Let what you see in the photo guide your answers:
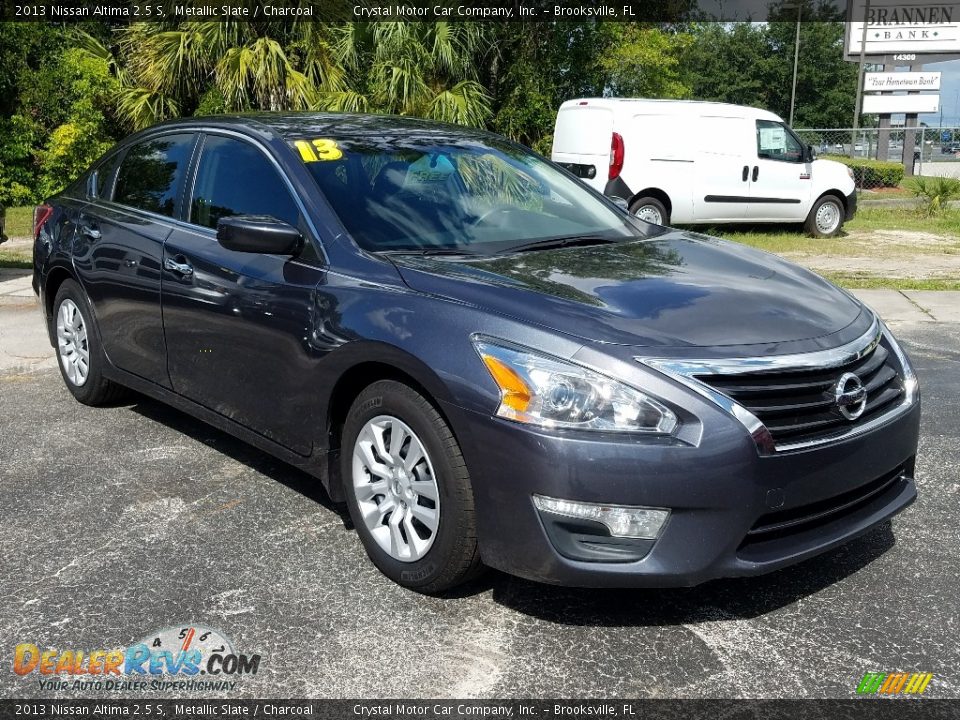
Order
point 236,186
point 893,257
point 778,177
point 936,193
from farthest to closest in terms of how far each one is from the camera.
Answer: point 936,193 → point 778,177 → point 893,257 → point 236,186

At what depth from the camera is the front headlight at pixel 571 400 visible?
2875 mm

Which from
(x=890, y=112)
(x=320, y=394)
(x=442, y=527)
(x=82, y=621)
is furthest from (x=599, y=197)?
(x=890, y=112)

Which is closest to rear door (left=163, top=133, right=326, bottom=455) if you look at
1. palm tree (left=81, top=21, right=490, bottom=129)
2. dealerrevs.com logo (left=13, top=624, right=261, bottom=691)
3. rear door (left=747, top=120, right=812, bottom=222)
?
dealerrevs.com logo (left=13, top=624, right=261, bottom=691)

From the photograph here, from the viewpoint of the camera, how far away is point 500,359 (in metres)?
3.02

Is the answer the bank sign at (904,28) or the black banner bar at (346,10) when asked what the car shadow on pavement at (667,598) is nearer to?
the black banner bar at (346,10)

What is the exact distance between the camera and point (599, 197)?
484 centimetres

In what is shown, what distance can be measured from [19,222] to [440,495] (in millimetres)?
13581

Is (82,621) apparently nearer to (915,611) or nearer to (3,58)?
(915,611)

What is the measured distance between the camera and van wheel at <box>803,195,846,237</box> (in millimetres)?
15250

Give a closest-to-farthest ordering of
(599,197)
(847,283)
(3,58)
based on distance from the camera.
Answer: (599,197), (847,283), (3,58)

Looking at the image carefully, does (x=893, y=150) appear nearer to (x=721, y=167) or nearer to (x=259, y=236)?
(x=721, y=167)

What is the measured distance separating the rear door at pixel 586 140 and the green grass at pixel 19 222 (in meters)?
7.53

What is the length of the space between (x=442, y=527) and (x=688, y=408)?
86cm

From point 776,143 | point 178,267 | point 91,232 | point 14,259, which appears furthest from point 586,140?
point 178,267
